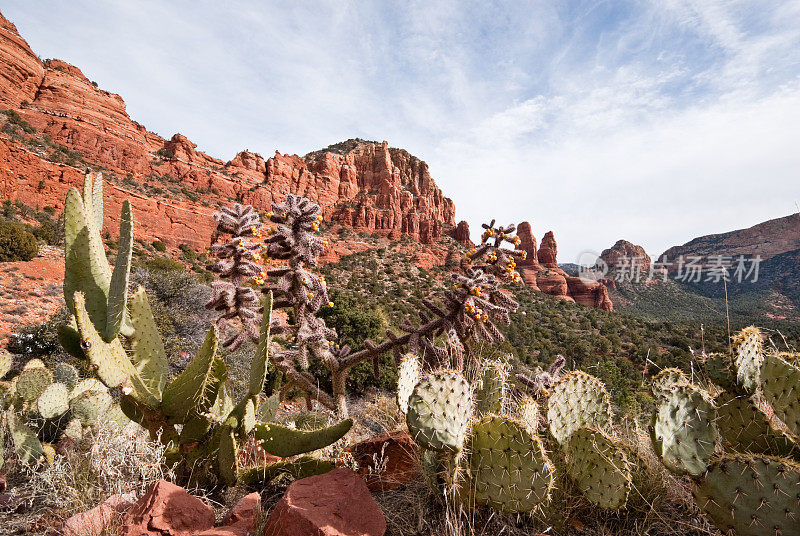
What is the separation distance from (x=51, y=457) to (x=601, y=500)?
3966mm

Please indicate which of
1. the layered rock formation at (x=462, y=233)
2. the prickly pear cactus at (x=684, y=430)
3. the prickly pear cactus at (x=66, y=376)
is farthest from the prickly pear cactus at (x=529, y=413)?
the layered rock formation at (x=462, y=233)

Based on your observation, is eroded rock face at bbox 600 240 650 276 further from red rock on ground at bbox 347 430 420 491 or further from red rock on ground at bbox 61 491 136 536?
red rock on ground at bbox 61 491 136 536

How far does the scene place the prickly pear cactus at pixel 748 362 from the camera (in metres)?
2.44

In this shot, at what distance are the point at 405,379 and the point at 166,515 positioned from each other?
5.06ft

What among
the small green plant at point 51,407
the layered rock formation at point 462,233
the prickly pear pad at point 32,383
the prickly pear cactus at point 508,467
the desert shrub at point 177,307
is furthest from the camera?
the layered rock formation at point 462,233

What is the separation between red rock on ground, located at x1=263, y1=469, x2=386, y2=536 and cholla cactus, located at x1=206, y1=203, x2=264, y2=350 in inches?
72.8

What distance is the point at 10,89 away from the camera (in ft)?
119

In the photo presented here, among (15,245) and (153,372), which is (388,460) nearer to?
(153,372)

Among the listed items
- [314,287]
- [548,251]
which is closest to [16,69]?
[314,287]

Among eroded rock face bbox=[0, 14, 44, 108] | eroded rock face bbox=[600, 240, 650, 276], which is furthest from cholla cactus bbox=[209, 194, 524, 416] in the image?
eroded rock face bbox=[600, 240, 650, 276]

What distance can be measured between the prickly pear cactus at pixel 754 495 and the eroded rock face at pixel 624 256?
79.4 m

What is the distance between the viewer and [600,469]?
6.48 feet

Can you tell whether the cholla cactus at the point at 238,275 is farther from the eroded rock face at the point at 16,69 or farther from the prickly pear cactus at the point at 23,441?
the eroded rock face at the point at 16,69

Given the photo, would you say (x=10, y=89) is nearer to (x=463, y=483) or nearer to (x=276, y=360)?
(x=276, y=360)
